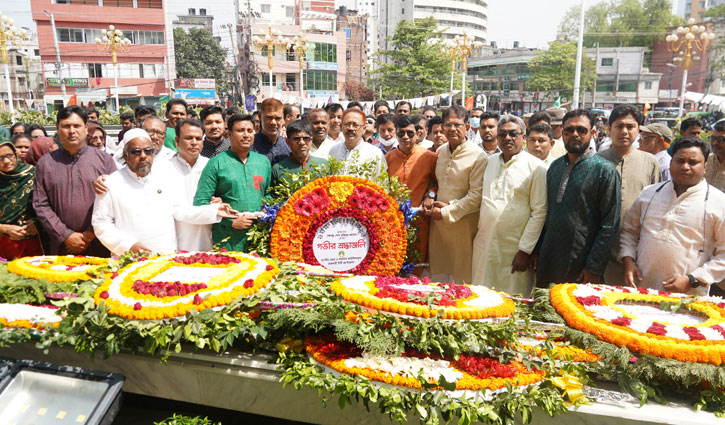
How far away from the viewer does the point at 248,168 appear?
12.6 feet

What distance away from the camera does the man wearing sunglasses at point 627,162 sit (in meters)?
4.00

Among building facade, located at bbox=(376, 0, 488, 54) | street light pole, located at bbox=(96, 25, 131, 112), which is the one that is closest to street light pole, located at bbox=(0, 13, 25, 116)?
street light pole, located at bbox=(96, 25, 131, 112)

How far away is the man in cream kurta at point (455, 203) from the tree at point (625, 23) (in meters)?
58.3

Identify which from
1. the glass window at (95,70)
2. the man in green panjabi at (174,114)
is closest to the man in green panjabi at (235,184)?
the man in green panjabi at (174,114)

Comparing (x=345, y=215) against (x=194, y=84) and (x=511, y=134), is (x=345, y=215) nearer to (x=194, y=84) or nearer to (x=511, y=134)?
(x=511, y=134)

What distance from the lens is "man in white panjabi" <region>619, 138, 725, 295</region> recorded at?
3188mm

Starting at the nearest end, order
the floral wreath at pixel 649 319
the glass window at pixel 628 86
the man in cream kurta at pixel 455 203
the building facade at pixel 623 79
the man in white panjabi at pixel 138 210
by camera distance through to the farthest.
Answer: the floral wreath at pixel 649 319 < the man in white panjabi at pixel 138 210 < the man in cream kurta at pixel 455 203 < the building facade at pixel 623 79 < the glass window at pixel 628 86

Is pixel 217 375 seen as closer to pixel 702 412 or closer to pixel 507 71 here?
pixel 702 412

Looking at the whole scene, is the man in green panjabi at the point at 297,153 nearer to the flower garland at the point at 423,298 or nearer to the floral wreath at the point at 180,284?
the floral wreath at the point at 180,284

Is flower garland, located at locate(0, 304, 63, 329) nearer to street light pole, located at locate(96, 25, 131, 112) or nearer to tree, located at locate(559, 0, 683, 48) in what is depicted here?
street light pole, located at locate(96, 25, 131, 112)

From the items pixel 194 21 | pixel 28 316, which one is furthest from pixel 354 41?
pixel 28 316

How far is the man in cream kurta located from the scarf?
3445 millimetres

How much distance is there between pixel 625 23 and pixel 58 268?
221ft

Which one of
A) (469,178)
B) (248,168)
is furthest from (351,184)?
(469,178)
